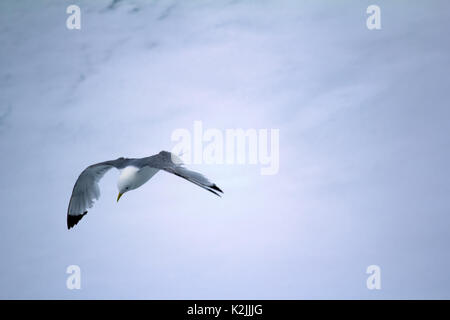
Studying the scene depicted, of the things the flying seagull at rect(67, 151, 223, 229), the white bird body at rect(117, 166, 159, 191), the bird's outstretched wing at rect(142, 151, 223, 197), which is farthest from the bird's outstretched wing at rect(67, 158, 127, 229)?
the bird's outstretched wing at rect(142, 151, 223, 197)

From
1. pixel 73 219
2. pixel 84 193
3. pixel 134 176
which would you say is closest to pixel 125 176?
pixel 134 176

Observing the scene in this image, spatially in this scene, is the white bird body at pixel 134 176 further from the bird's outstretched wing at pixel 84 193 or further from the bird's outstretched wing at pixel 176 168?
the bird's outstretched wing at pixel 84 193

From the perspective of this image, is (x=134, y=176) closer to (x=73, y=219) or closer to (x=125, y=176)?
(x=125, y=176)

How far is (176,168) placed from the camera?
12.6 feet

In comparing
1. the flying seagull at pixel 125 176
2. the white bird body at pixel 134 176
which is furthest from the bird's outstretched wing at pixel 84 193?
the white bird body at pixel 134 176

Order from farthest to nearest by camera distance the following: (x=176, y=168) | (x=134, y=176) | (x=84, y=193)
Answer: (x=84, y=193)
(x=134, y=176)
(x=176, y=168)

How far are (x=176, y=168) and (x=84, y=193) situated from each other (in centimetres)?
241

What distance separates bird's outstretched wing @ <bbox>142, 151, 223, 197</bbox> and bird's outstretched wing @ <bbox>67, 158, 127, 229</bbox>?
3.17 feet

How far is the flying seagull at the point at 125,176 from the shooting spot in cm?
363

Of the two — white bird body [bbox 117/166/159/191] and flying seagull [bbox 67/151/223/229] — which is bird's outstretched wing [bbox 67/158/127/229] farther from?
white bird body [bbox 117/166/159/191]

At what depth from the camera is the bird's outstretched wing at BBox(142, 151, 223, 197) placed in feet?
11.1
